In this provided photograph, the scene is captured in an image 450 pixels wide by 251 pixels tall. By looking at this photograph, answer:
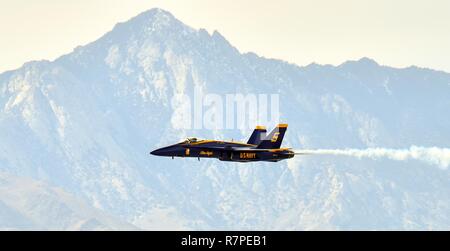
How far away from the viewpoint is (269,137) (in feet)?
590
